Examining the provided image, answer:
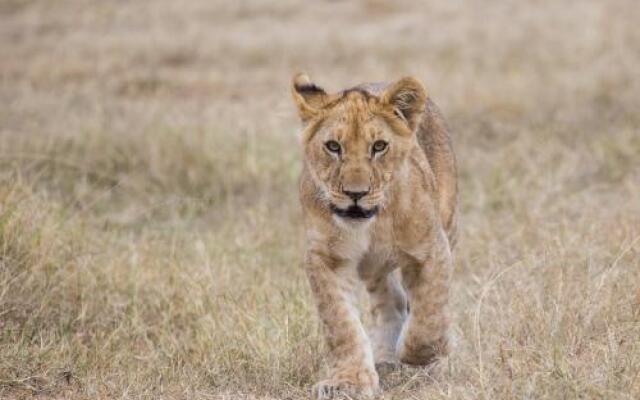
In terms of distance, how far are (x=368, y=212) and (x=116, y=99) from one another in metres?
6.33

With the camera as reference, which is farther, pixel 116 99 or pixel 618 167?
pixel 116 99

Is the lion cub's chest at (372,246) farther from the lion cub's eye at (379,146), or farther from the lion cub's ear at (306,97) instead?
the lion cub's ear at (306,97)

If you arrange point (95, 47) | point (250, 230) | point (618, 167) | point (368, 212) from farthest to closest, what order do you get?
point (95, 47) → point (618, 167) → point (250, 230) → point (368, 212)

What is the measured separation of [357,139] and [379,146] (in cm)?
8

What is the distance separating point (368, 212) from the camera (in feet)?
13.1

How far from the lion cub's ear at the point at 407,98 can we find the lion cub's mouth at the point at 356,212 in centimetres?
38

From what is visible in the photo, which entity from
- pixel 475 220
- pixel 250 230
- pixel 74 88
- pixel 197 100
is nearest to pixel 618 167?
pixel 475 220

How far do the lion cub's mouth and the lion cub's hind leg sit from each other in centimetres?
82

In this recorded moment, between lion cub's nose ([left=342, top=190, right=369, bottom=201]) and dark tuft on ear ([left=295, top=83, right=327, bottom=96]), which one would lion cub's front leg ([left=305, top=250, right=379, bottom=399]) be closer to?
lion cub's nose ([left=342, top=190, right=369, bottom=201])

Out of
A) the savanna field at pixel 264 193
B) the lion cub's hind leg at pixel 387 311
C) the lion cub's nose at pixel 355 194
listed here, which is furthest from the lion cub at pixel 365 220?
the lion cub's hind leg at pixel 387 311

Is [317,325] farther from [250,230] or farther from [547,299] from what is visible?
[250,230]

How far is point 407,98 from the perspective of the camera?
166 inches

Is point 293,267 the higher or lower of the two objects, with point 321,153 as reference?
lower

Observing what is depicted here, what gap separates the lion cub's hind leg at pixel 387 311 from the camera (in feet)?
15.8
